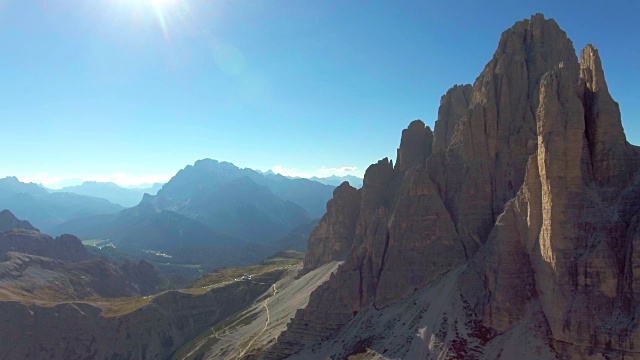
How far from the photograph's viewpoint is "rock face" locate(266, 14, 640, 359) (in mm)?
56875

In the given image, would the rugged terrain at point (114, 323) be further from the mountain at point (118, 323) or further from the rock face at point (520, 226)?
the rock face at point (520, 226)

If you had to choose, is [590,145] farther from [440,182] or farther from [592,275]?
[440,182]

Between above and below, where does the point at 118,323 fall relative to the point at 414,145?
below

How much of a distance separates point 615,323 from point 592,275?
19.7 feet

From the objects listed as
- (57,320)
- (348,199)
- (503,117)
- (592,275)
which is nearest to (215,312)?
(57,320)

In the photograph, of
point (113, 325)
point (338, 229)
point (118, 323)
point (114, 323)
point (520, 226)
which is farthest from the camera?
point (114, 323)

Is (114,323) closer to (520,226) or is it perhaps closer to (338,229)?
(338,229)

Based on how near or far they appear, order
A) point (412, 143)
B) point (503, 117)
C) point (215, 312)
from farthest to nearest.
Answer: point (215, 312)
point (412, 143)
point (503, 117)

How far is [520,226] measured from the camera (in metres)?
68.2

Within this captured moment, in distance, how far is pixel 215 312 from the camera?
180m

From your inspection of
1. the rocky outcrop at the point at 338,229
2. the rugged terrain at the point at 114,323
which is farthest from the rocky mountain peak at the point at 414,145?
the rugged terrain at the point at 114,323

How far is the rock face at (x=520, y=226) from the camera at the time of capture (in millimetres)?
56875

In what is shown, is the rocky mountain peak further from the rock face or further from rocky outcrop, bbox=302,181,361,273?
rocky outcrop, bbox=302,181,361,273

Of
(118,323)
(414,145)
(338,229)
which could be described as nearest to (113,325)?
(118,323)
